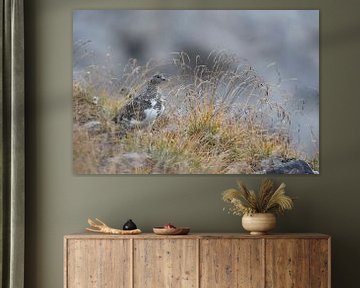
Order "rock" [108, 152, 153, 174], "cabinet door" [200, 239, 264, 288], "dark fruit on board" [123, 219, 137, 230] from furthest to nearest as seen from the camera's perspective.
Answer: "rock" [108, 152, 153, 174], "dark fruit on board" [123, 219, 137, 230], "cabinet door" [200, 239, 264, 288]

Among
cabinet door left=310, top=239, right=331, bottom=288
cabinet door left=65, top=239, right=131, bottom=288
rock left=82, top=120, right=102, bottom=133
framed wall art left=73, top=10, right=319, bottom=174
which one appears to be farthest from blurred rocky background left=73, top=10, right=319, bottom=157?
cabinet door left=65, top=239, right=131, bottom=288

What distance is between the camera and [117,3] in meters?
6.38

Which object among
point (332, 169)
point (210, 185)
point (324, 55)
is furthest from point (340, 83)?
point (210, 185)

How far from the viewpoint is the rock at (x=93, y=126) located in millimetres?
6316

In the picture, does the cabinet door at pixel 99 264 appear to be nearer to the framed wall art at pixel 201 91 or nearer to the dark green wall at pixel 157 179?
the dark green wall at pixel 157 179

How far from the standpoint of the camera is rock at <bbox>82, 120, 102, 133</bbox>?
20.7 feet

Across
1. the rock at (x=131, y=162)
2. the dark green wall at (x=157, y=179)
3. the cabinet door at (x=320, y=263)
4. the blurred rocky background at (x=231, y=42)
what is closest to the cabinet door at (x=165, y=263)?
the dark green wall at (x=157, y=179)

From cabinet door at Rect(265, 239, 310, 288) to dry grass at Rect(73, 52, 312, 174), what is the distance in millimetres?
781

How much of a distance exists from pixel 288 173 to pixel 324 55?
1045mm

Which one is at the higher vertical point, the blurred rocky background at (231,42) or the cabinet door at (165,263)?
the blurred rocky background at (231,42)

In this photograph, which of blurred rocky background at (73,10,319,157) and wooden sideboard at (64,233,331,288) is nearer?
wooden sideboard at (64,233,331,288)

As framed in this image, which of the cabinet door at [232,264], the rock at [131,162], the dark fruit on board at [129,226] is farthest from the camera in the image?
the rock at [131,162]

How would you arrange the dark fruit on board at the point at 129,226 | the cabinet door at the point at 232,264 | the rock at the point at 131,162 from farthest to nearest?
the rock at the point at 131,162
the dark fruit on board at the point at 129,226
the cabinet door at the point at 232,264

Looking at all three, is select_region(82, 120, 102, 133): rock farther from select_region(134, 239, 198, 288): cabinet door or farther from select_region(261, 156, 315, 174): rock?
select_region(261, 156, 315, 174): rock
